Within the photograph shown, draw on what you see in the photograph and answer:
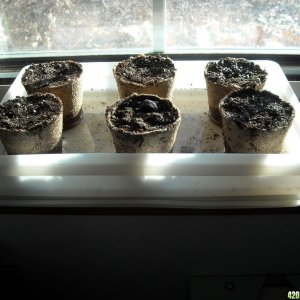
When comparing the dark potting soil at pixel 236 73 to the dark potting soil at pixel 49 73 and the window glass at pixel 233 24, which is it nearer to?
the window glass at pixel 233 24

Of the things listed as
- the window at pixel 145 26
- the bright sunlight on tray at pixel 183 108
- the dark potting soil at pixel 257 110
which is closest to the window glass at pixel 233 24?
Answer: the window at pixel 145 26

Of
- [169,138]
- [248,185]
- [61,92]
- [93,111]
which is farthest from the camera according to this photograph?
[93,111]

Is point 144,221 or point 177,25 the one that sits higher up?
point 177,25

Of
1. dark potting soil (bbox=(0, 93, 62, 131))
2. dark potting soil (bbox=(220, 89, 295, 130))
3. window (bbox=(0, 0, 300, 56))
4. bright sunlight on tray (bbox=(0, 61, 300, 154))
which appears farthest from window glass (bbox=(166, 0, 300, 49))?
dark potting soil (bbox=(0, 93, 62, 131))

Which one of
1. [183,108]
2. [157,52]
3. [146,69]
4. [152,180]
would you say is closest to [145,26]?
[157,52]

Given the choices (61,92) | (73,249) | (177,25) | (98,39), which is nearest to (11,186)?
(73,249)

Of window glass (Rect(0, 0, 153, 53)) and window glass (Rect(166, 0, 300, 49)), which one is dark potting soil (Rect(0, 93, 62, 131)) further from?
window glass (Rect(166, 0, 300, 49))

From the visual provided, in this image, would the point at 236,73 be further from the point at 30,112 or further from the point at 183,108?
the point at 30,112

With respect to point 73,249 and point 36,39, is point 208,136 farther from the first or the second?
point 36,39
